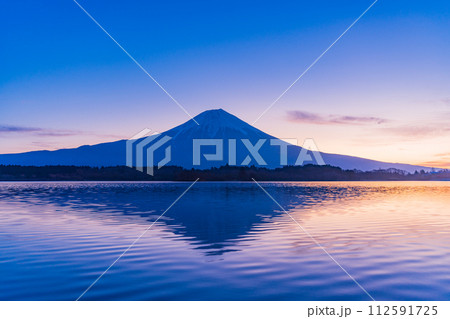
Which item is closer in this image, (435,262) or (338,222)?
(435,262)

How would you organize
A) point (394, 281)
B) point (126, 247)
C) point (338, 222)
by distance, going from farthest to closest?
point (338, 222) < point (126, 247) < point (394, 281)

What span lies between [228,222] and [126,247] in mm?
9590

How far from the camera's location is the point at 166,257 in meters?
13.7

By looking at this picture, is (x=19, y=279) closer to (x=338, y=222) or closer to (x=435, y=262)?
(x=435, y=262)
